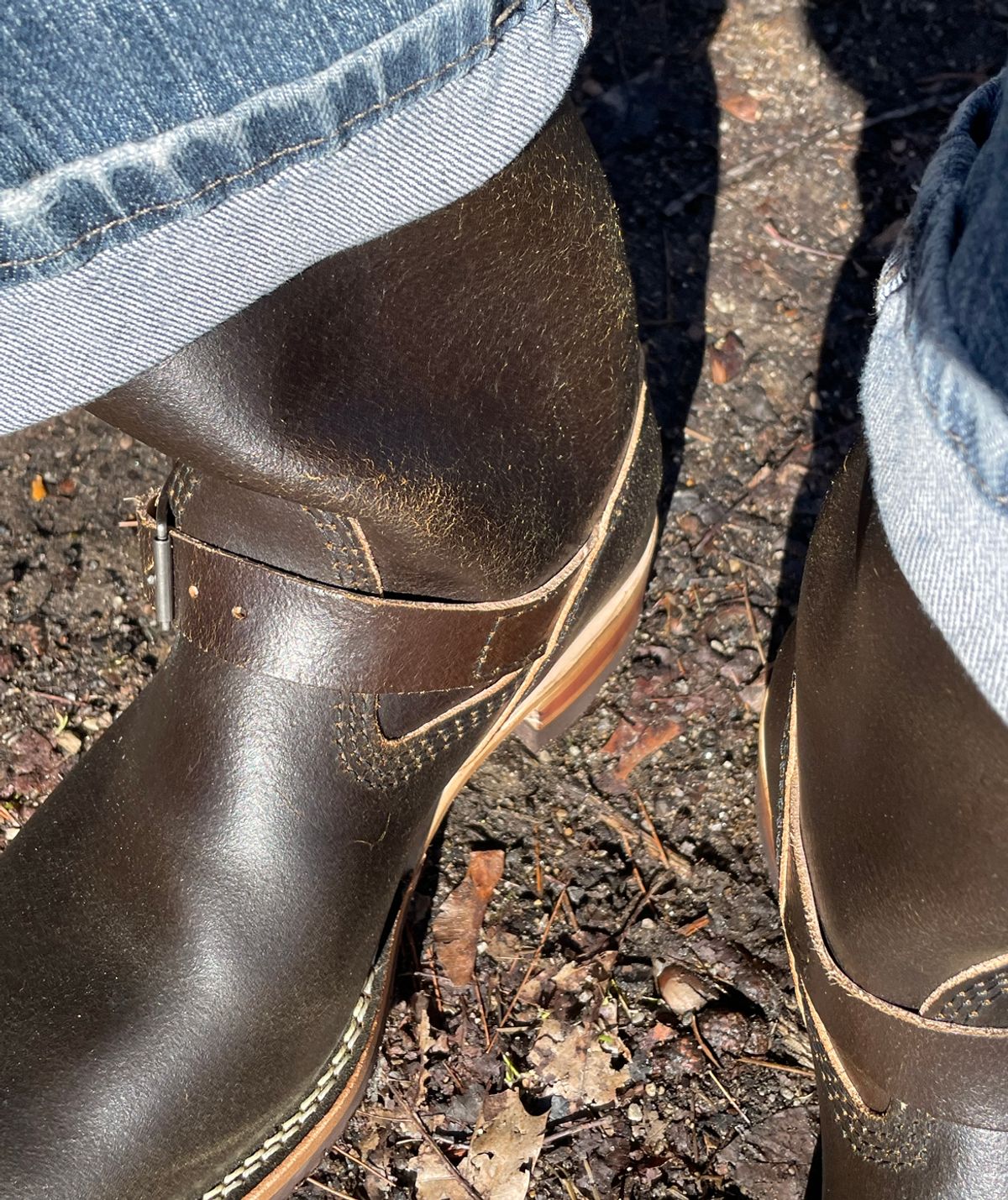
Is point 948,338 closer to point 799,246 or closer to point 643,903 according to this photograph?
point 643,903

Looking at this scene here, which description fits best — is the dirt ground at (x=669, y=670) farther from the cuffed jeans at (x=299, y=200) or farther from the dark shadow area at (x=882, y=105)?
the cuffed jeans at (x=299, y=200)

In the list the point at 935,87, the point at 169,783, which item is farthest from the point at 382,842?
the point at 935,87

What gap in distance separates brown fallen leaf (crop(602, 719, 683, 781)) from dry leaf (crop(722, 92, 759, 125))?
1308mm

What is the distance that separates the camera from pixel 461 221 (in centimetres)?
108

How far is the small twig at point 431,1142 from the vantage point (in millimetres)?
1624

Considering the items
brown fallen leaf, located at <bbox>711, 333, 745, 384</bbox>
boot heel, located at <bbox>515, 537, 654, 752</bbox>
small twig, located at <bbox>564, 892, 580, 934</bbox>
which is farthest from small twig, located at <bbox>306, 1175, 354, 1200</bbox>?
brown fallen leaf, located at <bbox>711, 333, 745, 384</bbox>

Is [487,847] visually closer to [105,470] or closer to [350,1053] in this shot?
[350,1053]

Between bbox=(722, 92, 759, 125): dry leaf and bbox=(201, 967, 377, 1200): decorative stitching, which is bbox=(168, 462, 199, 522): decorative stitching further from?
bbox=(722, 92, 759, 125): dry leaf

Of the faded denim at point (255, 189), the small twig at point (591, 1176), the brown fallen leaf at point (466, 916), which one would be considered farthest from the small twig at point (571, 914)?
the faded denim at point (255, 189)

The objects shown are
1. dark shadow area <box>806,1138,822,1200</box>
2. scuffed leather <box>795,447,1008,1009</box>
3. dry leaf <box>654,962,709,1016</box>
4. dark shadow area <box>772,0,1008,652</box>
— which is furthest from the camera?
dark shadow area <box>772,0,1008,652</box>

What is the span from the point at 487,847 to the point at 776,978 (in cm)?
50

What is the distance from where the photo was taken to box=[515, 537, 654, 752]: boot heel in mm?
1730

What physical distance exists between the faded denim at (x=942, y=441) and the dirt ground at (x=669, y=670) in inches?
42.3

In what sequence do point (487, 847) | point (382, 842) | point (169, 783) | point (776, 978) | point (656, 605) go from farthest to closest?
point (656, 605), point (487, 847), point (776, 978), point (382, 842), point (169, 783)
